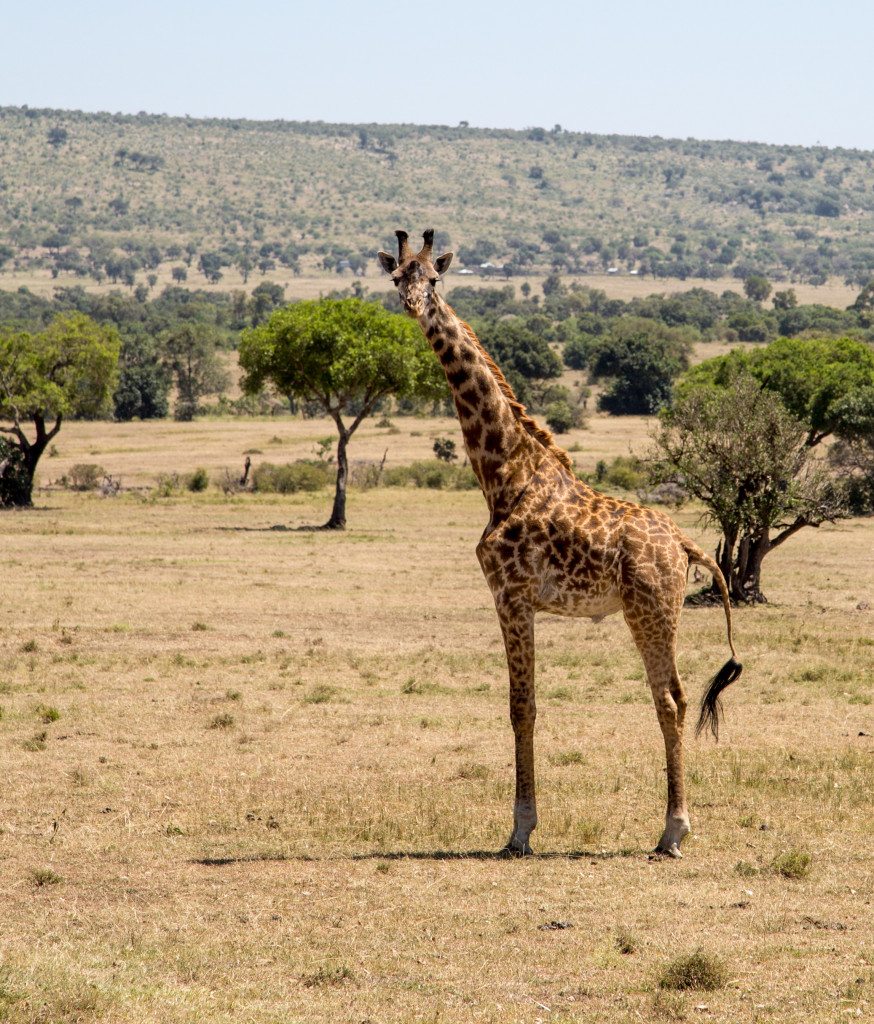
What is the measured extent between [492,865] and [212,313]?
403 ft

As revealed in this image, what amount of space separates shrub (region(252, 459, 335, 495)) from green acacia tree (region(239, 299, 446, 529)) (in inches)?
354

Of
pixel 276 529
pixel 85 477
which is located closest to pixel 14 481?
pixel 85 477

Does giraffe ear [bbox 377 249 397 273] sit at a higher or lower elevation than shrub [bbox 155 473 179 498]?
higher

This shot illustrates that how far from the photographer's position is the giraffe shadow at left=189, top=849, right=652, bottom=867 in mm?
11734

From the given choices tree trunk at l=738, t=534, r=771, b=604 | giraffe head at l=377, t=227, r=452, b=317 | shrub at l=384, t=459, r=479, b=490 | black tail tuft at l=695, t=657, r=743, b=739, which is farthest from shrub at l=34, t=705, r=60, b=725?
shrub at l=384, t=459, r=479, b=490

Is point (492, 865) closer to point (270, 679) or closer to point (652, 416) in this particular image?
point (270, 679)

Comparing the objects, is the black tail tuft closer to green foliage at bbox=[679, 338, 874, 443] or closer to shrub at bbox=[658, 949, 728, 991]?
shrub at bbox=[658, 949, 728, 991]

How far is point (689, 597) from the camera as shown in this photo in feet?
98.5

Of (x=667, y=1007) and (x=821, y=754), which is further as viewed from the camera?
(x=821, y=754)

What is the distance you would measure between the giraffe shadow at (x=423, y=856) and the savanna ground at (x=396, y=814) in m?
0.04

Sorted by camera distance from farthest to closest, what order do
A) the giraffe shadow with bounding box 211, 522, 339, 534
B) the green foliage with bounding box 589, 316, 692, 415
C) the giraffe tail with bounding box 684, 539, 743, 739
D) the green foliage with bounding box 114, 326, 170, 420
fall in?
the green foliage with bounding box 589, 316, 692, 415, the green foliage with bounding box 114, 326, 170, 420, the giraffe shadow with bounding box 211, 522, 339, 534, the giraffe tail with bounding box 684, 539, 743, 739

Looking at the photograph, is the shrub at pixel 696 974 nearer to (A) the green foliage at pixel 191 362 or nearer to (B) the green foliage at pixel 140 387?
(B) the green foliage at pixel 140 387

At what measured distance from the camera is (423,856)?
11.9 m

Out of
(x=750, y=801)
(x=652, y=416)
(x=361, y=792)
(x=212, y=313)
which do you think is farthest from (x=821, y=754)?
(x=212, y=313)
